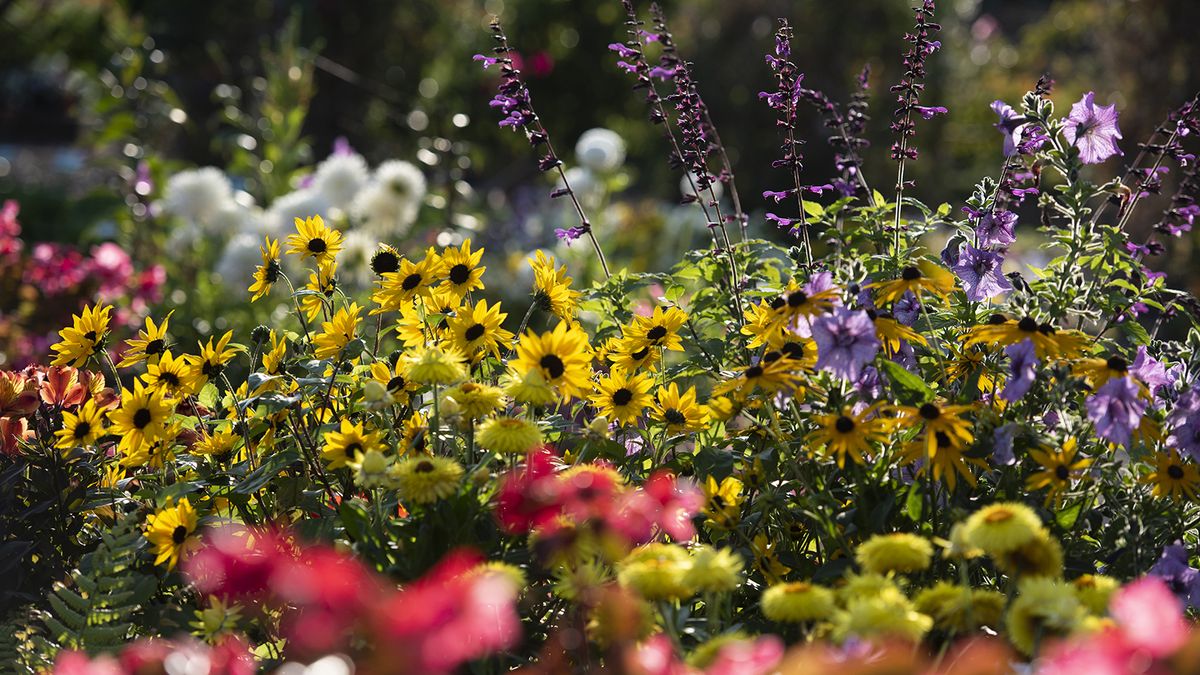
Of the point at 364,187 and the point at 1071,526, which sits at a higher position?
the point at 364,187

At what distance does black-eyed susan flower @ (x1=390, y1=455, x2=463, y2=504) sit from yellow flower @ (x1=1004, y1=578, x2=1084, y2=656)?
707 mm

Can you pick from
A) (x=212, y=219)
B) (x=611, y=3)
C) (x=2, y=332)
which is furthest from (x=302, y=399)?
(x=611, y=3)

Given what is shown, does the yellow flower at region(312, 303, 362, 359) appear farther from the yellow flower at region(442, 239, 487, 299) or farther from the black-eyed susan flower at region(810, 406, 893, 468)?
the black-eyed susan flower at region(810, 406, 893, 468)

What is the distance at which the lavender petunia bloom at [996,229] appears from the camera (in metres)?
2.10

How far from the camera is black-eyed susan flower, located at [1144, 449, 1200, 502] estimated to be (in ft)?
5.81

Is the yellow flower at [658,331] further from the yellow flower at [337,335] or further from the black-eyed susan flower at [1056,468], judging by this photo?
the black-eyed susan flower at [1056,468]

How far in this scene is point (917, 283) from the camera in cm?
176

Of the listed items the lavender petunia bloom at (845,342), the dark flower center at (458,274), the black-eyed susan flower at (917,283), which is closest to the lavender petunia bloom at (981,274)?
the black-eyed susan flower at (917,283)

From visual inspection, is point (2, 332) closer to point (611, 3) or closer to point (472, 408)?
point (472, 408)

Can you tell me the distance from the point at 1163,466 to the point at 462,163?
3.79 metres

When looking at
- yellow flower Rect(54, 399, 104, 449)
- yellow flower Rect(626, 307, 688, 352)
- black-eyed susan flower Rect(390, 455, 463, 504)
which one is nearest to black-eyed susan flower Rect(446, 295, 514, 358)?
yellow flower Rect(626, 307, 688, 352)

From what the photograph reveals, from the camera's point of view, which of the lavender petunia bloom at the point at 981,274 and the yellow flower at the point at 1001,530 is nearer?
the yellow flower at the point at 1001,530

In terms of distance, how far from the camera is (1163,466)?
178 centimetres

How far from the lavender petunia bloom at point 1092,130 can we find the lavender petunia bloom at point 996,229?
161mm
